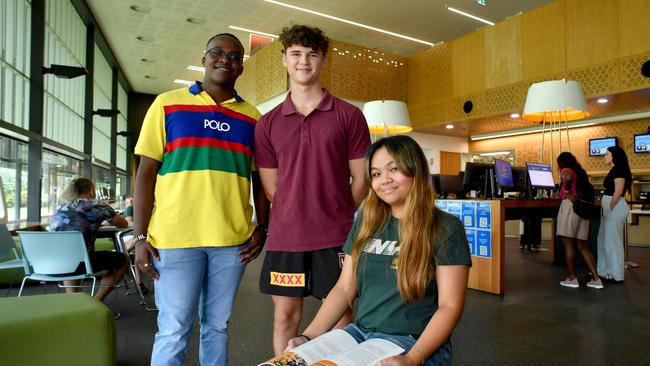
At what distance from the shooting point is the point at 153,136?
1.53 meters

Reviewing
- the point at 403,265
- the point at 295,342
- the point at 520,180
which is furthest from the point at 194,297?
the point at 520,180

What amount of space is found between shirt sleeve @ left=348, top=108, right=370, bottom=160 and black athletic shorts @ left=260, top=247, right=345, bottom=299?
361mm

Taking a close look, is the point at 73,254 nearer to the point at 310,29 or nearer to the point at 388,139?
the point at 310,29

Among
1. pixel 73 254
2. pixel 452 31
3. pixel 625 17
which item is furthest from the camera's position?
pixel 452 31

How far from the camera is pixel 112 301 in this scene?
4.01 meters

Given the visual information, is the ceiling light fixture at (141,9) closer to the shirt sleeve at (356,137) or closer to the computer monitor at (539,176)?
the computer monitor at (539,176)

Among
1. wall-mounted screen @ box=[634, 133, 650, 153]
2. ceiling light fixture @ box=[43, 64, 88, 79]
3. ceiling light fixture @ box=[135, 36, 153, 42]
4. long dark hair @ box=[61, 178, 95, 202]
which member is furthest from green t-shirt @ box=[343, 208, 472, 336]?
ceiling light fixture @ box=[135, 36, 153, 42]

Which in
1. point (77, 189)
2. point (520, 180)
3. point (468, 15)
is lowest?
point (77, 189)

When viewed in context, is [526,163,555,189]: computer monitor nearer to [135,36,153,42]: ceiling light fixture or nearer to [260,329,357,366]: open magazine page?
[260,329,357,366]: open magazine page

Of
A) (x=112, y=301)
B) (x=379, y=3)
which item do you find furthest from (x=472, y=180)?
(x=379, y=3)

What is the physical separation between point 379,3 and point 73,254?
8348 millimetres

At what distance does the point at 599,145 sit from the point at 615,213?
566cm

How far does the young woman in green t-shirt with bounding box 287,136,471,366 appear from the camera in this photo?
1165mm

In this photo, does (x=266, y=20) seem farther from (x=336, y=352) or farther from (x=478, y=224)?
(x=336, y=352)
